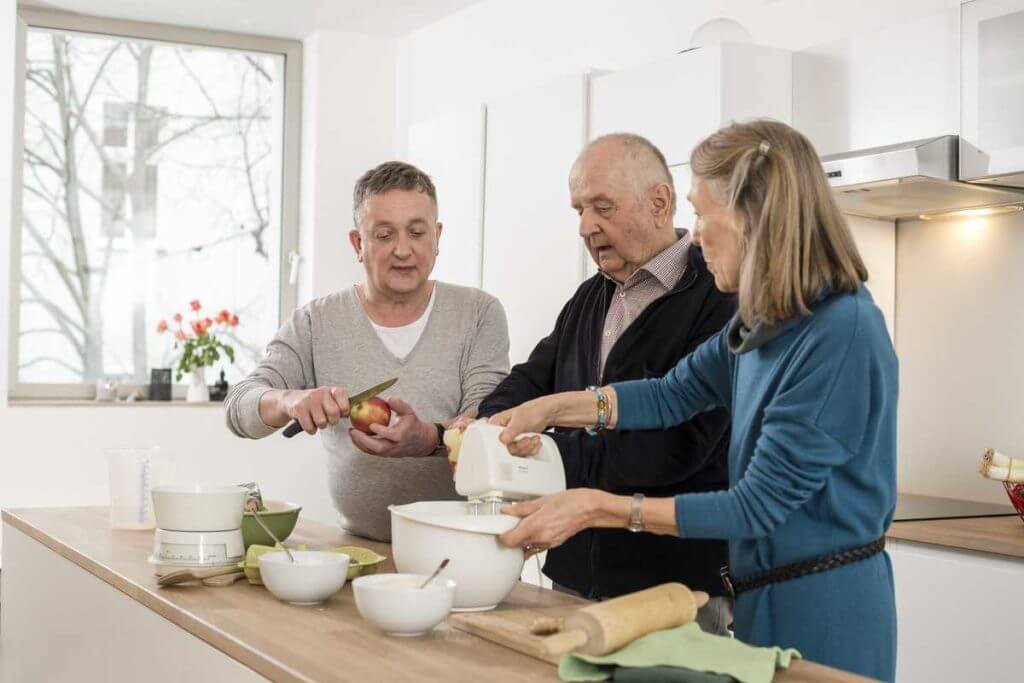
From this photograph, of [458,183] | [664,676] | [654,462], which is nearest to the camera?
[664,676]

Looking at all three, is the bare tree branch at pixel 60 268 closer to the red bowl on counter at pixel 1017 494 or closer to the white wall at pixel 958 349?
the white wall at pixel 958 349

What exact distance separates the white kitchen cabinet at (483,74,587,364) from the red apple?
142cm

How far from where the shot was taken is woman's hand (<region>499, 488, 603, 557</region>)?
5.14 feet

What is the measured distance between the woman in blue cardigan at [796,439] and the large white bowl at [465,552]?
31 millimetres

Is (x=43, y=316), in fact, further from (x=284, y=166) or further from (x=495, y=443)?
(x=495, y=443)

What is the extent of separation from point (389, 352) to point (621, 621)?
1.23 m

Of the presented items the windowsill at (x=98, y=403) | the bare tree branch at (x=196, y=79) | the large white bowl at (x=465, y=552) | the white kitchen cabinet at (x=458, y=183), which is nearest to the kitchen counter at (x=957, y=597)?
the large white bowl at (x=465, y=552)

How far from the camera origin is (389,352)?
245 centimetres

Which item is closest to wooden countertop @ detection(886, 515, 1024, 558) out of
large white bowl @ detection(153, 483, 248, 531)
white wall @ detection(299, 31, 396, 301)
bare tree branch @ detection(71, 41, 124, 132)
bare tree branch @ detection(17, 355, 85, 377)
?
large white bowl @ detection(153, 483, 248, 531)

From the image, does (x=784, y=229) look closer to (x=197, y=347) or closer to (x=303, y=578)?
(x=303, y=578)

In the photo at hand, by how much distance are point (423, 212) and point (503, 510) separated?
90 centimetres

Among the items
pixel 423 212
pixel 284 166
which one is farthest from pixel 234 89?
pixel 423 212

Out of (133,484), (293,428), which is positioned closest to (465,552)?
(293,428)

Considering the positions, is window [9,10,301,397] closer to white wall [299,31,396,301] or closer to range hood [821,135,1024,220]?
white wall [299,31,396,301]
